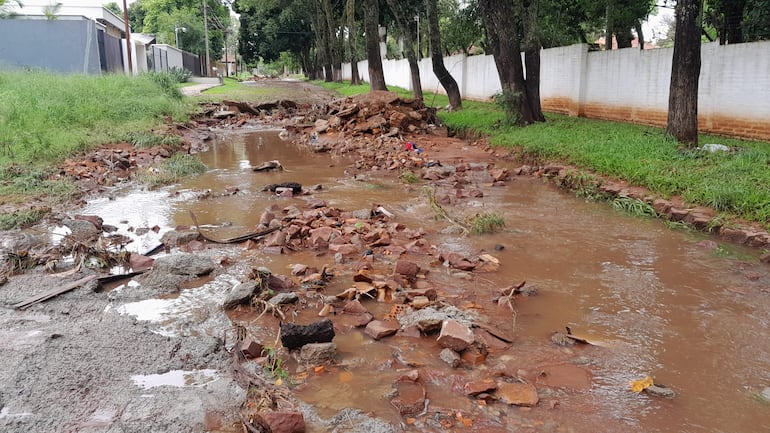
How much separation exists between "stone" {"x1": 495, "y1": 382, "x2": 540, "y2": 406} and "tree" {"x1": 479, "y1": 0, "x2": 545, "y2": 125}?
1037cm

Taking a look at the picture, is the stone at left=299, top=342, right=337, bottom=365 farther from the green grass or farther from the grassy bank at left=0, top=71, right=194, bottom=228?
the green grass

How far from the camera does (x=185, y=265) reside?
4988 millimetres

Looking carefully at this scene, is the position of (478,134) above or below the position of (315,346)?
above

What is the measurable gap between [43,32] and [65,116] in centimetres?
1574

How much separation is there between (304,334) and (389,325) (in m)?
0.64

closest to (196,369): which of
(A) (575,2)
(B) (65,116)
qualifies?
(B) (65,116)

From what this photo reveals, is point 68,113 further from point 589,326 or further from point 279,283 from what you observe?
point 589,326

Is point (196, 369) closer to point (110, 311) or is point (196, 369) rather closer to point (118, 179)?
point (110, 311)

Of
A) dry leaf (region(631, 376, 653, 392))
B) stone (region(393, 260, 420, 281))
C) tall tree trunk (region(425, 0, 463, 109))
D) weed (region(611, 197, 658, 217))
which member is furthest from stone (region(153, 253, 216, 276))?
tall tree trunk (region(425, 0, 463, 109))

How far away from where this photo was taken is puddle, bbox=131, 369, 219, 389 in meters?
3.16

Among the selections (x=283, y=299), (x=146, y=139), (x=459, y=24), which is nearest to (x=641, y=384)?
(x=283, y=299)

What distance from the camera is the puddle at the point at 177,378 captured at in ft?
10.4

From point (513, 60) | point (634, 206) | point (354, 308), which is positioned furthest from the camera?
point (513, 60)

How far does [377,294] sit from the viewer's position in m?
4.46
